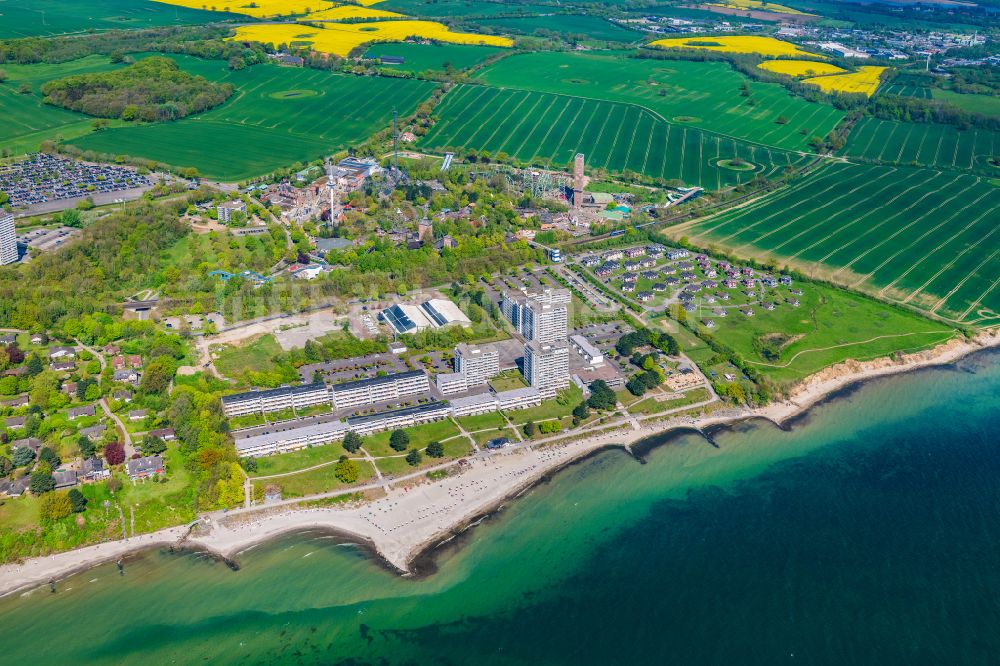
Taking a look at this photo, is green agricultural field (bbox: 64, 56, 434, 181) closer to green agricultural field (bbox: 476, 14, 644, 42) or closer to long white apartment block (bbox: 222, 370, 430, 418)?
green agricultural field (bbox: 476, 14, 644, 42)

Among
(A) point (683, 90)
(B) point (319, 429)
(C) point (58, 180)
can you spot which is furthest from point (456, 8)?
(B) point (319, 429)

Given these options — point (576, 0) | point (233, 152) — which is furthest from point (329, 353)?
point (576, 0)

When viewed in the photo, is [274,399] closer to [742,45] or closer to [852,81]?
[852,81]

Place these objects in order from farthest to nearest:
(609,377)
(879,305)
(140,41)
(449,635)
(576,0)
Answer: (576,0), (140,41), (879,305), (609,377), (449,635)

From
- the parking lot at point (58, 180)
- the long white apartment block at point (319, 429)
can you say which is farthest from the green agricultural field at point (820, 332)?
the parking lot at point (58, 180)

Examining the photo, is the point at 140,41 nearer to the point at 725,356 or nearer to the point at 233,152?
the point at 233,152

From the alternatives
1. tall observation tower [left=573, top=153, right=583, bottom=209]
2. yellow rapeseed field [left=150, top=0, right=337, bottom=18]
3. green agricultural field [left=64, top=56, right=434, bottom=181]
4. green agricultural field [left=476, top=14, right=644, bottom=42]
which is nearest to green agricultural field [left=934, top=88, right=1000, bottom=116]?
green agricultural field [left=476, top=14, right=644, bottom=42]
